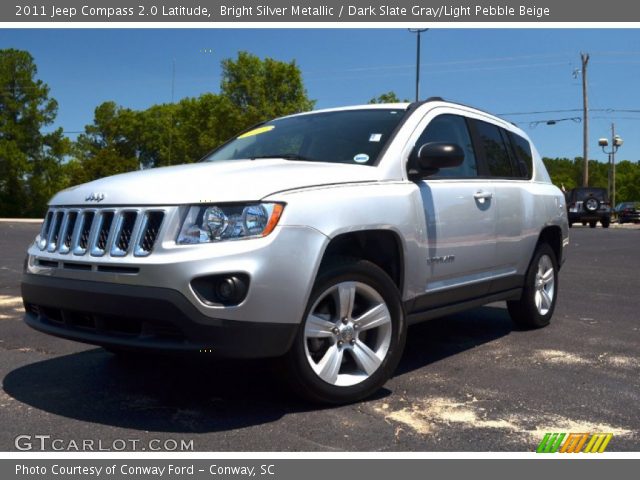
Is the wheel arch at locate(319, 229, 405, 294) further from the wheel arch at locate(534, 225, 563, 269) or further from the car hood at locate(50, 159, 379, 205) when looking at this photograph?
the wheel arch at locate(534, 225, 563, 269)

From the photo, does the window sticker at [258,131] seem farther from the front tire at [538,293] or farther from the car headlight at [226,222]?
the front tire at [538,293]

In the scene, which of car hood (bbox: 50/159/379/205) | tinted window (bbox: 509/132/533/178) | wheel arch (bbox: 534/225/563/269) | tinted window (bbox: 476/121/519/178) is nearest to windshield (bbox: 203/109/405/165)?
car hood (bbox: 50/159/379/205)

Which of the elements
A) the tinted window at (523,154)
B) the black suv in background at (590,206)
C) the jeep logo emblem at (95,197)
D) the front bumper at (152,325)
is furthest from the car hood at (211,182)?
the black suv in background at (590,206)

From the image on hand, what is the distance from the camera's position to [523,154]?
606 centimetres

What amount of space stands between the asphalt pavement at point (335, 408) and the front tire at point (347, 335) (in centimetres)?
12

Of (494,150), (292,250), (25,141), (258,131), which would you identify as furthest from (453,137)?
(25,141)

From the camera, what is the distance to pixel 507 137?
231 inches

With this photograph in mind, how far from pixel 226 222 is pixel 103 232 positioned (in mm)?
681

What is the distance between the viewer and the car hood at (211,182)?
10.9ft

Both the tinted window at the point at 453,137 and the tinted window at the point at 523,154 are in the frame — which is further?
the tinted window at the point at 523,154

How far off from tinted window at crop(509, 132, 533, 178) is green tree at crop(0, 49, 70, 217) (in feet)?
150

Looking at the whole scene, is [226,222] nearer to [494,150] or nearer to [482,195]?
[482,195]
